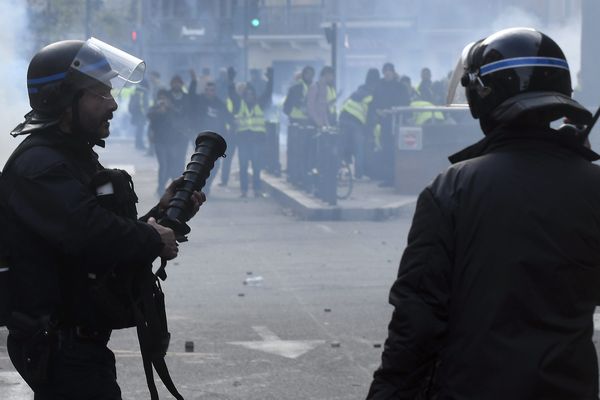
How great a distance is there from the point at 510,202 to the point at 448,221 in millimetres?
143

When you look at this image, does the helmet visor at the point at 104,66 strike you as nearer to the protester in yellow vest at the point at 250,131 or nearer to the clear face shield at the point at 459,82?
the clear face shield at the point at 459,82

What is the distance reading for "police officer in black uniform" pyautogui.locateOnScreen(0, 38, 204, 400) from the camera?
12.3ft

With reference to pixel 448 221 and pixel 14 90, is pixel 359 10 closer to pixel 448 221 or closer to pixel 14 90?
pixel 14 90

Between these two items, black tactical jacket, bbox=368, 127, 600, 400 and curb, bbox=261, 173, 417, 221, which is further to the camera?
curb, bbox=261, 173, 417, 221

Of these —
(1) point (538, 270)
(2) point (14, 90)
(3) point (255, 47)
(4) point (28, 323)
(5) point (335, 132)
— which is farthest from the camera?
(3) point (255, 47)

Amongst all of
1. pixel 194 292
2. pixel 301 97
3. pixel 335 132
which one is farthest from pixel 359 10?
pixel 194 292

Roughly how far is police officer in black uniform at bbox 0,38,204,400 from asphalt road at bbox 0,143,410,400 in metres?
2.94

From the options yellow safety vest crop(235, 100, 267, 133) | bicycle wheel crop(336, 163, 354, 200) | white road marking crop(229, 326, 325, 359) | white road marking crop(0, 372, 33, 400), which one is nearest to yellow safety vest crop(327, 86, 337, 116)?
yellow safety vest crop(235, 100, 267, 133)

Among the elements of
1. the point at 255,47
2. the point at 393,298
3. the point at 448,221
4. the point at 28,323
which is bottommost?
the point at 255,47

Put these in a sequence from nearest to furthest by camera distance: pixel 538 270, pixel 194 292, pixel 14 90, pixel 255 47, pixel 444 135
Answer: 1. pixel 538 270
2. pixel 194 292
3. pixel 444 135
4. pixel 14 90
5. pixel 255 47

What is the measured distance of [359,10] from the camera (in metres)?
56.9

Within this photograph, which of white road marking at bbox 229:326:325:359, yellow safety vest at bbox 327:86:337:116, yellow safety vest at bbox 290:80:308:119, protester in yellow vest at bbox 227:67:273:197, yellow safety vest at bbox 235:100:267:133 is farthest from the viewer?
yellow safety vest at bbox 290:80:308:119

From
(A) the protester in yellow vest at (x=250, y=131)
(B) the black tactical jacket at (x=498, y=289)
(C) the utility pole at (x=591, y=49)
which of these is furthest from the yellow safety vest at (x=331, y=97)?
(B) the black tactical jacket at (x=498, y=289)

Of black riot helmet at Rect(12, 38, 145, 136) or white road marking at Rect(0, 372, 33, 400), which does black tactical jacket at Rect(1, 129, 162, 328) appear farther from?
white road marking at Rect(0, 372, 33, 400)
